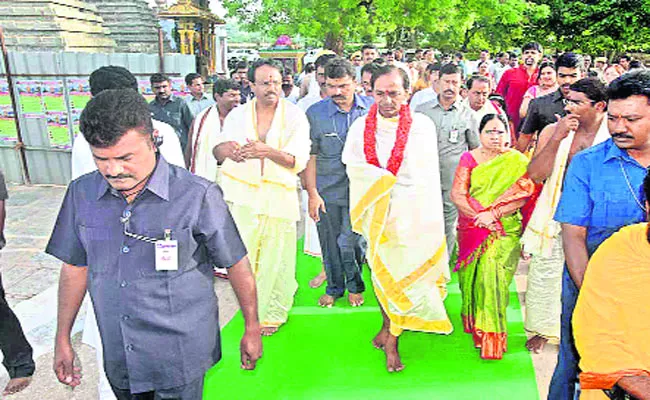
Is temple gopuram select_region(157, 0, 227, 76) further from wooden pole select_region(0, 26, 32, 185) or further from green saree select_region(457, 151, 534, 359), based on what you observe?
green saree select_region(457, 151, 534, 359)

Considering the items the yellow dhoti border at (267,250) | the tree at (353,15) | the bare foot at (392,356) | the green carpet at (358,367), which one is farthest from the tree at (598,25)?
the bare foot at (392,356)

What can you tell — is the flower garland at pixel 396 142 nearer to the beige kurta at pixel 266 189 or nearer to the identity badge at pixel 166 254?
the beige kurta at pixel 266 189

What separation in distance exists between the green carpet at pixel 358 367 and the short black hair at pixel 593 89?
67.1 inches

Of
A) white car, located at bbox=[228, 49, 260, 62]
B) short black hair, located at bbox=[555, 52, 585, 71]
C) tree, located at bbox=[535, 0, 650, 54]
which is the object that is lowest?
white car, located at bbox=[228, 49, 260, 62]

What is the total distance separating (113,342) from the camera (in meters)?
2.05

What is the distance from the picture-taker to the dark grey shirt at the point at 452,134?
181 inches

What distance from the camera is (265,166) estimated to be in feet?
12.8

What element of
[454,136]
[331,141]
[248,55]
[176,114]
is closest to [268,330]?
[331,141]

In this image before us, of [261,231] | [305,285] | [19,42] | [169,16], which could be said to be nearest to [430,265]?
[261,231]

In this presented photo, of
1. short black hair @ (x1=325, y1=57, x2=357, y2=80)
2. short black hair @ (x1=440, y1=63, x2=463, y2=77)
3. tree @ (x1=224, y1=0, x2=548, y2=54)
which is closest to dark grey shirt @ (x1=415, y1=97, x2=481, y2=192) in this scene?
short black hair @ (x1=440, y1=63, x2=463, y2=77)

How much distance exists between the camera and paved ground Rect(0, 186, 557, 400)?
3.45 metres

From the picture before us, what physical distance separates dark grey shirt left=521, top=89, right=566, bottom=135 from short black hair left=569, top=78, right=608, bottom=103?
4.11 feet

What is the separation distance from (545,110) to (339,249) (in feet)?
6.45

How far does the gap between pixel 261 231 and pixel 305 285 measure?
121cm
